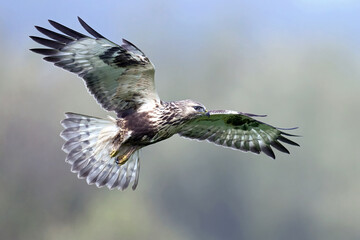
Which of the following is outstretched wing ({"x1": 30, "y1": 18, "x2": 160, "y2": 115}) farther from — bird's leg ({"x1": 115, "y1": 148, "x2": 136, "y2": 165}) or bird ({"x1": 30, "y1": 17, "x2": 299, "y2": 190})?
bird's leg ({"x1": 115, "y1": 148, "x2": 136, "y2": 165})

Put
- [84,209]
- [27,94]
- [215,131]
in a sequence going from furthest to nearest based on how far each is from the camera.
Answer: [27,94] → [84,209] → [215,131]

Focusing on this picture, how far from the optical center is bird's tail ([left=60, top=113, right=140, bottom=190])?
8.76m

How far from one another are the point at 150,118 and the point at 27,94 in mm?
32820

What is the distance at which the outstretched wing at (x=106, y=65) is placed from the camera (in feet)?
26.5

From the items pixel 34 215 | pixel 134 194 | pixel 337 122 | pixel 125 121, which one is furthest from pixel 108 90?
pixel 337 122

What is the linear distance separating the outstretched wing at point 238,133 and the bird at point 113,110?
Result: 7.5 inches

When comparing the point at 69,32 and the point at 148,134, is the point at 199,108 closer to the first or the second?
the point at 148,134

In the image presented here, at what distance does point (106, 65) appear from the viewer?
27.3 ft

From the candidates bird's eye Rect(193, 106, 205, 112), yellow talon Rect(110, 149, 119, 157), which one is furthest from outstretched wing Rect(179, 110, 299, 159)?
yellow talon Rect(110, 149, 119, 157)

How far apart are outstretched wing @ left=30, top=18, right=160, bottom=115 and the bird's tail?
31 centimetres

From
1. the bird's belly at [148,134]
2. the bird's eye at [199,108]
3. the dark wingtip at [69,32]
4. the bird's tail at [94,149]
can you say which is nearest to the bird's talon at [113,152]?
the bird's tail at [94,149]

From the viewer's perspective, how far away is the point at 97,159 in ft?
29.5

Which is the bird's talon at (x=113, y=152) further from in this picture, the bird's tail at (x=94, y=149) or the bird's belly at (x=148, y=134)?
the bird's belly at (x=148, y=134)

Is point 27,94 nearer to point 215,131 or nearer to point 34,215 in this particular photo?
point 34,215
